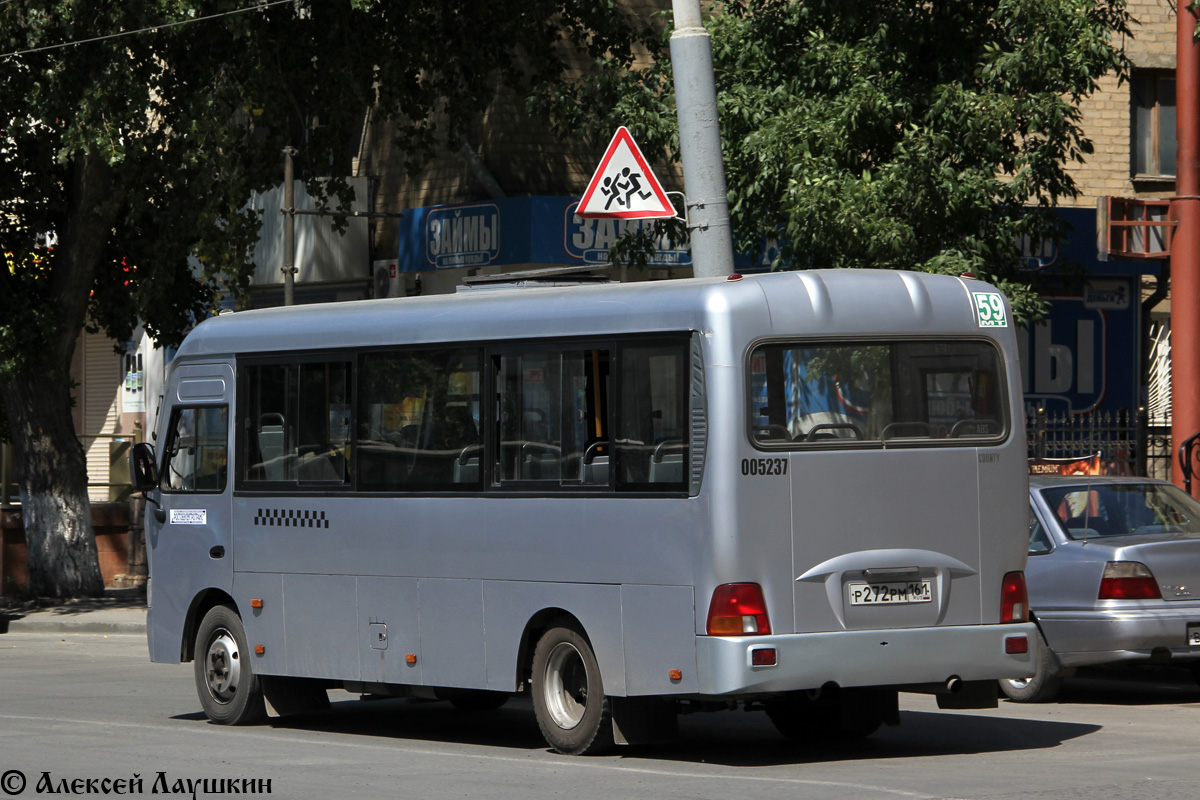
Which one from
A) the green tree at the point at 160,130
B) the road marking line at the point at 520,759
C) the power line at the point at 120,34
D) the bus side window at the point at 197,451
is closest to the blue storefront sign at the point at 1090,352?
the green tree at the point at 160,130

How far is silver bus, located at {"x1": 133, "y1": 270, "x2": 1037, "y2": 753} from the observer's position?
376 inches

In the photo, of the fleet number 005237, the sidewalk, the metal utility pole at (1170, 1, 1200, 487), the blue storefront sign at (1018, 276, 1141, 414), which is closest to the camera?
the fleet number 005237

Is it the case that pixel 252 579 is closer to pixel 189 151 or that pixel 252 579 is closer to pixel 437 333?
pixel 437 333

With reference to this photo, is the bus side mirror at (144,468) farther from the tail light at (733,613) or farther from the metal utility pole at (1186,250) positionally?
the metal utility pole at (1186,250)

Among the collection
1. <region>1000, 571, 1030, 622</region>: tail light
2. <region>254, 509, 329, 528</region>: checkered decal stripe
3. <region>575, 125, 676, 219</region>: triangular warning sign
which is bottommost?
<region>1000, 571, 1030, 622</region>: tail light

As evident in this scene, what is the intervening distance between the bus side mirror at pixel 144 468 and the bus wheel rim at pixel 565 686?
12.6ft

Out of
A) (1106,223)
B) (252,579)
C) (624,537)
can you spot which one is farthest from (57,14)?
(624,537)

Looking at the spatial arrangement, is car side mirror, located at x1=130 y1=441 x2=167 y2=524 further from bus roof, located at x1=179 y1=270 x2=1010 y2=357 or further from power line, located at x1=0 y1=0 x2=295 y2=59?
power line, located at x1=0 y1=0 x2=295 y2=59

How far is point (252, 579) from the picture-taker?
1222cm

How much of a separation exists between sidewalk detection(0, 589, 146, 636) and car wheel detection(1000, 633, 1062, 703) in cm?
1094

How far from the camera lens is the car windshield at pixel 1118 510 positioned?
42.5ft

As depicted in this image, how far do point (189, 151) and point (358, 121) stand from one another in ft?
23.7

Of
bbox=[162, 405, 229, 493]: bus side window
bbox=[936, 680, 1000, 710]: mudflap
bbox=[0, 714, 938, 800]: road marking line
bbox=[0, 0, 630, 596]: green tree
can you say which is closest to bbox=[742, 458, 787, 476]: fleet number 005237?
bbox=[0, 714, 938, 800]: road marking line

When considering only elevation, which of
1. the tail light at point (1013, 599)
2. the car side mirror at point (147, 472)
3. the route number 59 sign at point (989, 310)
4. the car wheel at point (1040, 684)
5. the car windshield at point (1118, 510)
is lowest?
the car wheel at point (1040, 684)
